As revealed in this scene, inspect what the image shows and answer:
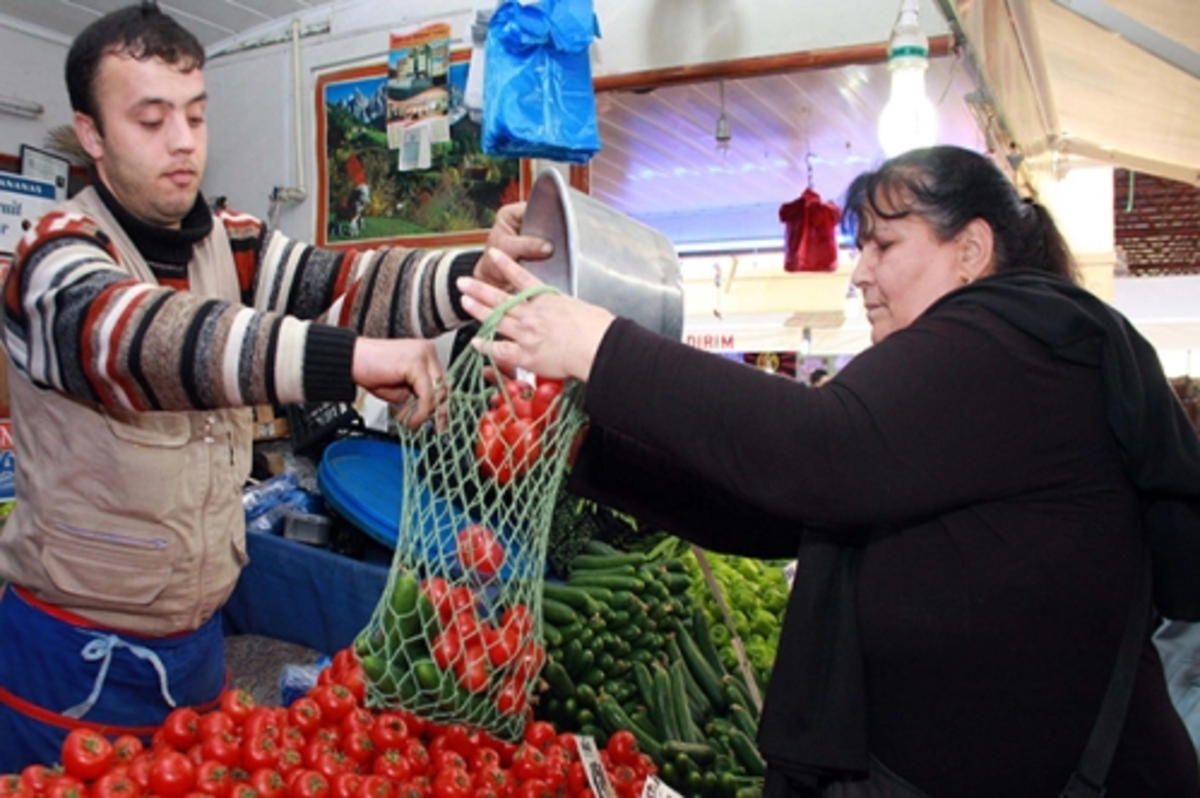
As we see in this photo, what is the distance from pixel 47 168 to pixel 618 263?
192 inches

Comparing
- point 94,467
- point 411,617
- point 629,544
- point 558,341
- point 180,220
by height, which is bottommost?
point 629,544

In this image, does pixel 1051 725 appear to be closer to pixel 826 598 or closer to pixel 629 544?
pixel 826 598

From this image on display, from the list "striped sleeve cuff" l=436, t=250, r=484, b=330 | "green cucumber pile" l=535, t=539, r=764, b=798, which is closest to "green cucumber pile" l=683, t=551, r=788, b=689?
"green cucumber pile" l=535, t=539, r=764, b=798

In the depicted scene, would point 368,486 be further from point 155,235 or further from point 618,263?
point 618,263

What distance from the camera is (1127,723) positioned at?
134 cm

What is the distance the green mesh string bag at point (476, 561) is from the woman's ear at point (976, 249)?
62cm

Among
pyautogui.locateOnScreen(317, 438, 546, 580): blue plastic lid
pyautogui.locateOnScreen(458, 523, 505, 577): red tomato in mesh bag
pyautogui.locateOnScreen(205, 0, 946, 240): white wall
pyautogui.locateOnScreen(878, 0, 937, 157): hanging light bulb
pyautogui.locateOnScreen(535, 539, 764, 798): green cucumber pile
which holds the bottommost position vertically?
pyautogui.locateOnScreen(535, 539, 764, 798): green cucumber pile

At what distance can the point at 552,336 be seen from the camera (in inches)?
47.5

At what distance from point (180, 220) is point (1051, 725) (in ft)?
5.52

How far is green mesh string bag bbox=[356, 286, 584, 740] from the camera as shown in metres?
1.31

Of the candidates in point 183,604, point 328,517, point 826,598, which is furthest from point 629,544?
point 826,598

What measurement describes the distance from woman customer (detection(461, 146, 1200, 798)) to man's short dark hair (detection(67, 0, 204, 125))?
844 millimetres

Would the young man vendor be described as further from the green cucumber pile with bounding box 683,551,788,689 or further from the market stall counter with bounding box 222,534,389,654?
the green cucumber pile with bounding box 683,551,788,689

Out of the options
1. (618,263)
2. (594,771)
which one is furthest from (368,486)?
(618,263)
